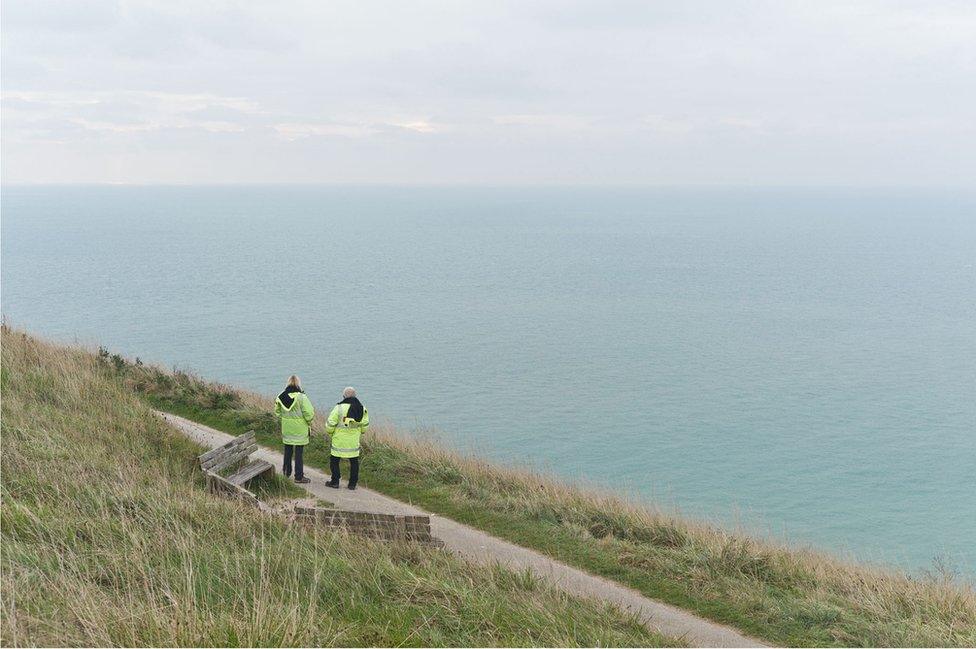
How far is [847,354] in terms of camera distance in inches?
1981

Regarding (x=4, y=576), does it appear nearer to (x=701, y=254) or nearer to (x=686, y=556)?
(x=686, y=556)

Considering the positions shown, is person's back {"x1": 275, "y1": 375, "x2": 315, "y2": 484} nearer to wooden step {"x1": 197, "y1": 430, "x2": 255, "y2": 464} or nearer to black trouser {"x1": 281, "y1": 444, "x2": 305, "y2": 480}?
black trouser {"x1": 281, "y1": 444, "x2": 305, "y2": 480}

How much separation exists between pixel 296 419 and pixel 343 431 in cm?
108

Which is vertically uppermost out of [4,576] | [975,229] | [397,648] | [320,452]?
[975,229]

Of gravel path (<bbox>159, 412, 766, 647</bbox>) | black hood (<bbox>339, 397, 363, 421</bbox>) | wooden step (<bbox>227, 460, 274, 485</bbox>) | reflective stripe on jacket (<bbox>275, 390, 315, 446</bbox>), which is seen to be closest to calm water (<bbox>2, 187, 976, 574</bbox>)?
gravel path (<bbox>159, 412, 766, 647</bbox>)

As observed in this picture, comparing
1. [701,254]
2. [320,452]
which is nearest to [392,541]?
[320,452]

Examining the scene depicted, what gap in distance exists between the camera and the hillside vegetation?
9211mm

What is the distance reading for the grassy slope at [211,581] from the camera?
5520 millimetres

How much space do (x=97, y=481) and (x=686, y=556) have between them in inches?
295

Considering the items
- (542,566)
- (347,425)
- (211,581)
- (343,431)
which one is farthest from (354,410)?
(211,581)

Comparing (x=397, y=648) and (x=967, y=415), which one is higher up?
(x=397, y=648)

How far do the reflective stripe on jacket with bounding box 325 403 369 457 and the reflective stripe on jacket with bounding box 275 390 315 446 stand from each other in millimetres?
715

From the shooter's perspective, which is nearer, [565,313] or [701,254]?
[565,313]

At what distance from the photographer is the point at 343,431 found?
13.6m
